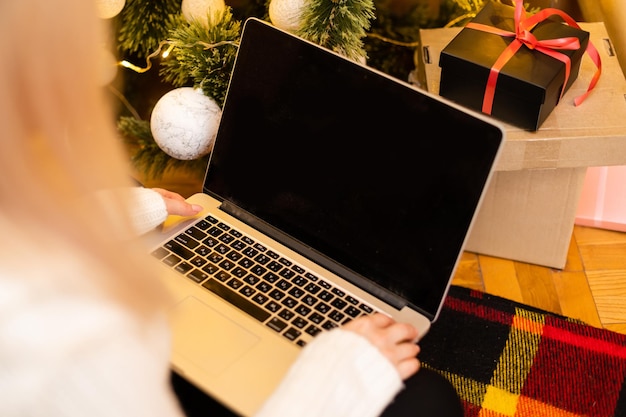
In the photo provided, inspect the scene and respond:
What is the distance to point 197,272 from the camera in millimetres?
865

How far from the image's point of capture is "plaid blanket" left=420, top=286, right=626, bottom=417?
107 centimetres

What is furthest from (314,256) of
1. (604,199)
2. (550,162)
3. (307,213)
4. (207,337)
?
(604,199)

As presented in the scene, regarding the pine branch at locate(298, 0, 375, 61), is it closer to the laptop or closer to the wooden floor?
the laptop

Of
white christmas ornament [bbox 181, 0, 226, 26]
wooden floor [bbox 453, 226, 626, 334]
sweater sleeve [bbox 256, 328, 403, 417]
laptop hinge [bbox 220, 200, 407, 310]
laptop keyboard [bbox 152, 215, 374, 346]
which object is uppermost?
white christmas ornament [bbox 181, 0, 226, 26]

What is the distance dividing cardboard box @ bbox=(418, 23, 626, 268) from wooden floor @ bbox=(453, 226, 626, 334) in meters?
0.02

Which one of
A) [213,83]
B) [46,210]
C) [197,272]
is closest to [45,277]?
[46,210]

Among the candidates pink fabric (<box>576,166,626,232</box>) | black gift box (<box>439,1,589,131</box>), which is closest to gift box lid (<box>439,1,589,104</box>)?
black gift box (<box>439,1,589,131</box>)

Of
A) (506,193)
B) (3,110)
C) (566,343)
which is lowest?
(566,343)

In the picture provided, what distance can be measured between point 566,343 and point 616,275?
0.18m

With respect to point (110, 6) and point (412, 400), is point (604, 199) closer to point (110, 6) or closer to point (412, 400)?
point (412, 400)

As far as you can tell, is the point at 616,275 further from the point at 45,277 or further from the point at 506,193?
the point at 45,277

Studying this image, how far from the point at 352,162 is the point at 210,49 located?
0.33 meters

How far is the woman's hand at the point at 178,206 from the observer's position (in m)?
0.89

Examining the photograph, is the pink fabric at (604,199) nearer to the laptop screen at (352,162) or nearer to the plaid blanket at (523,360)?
the plaid blanket at (523,360)
